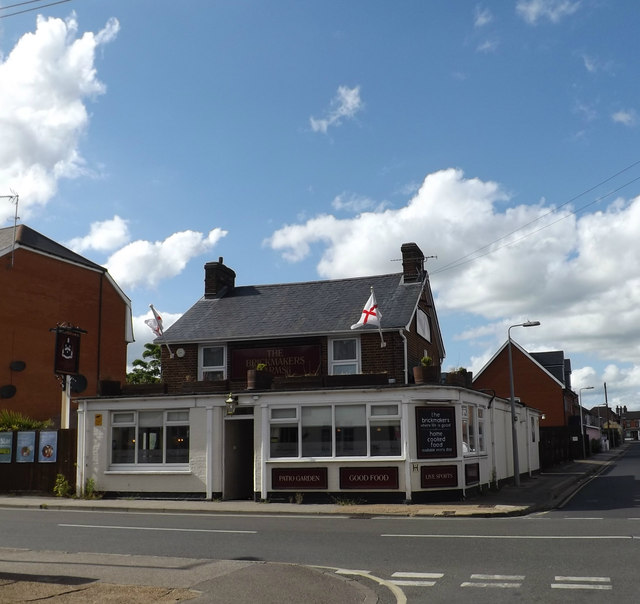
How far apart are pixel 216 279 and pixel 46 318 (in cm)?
897

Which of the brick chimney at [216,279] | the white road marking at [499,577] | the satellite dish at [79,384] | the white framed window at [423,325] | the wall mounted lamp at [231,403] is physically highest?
the brick chimney at [216,279]

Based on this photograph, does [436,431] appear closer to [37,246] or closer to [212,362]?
[212,362]

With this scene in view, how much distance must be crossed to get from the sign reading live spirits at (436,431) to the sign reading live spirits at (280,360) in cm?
793

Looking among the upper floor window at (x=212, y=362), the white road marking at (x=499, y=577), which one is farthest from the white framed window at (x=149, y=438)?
the white road marking at (x=499, y=577)

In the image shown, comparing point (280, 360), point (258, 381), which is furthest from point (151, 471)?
point (280, 360)

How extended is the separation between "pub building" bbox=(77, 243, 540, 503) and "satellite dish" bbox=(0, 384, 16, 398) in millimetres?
10236

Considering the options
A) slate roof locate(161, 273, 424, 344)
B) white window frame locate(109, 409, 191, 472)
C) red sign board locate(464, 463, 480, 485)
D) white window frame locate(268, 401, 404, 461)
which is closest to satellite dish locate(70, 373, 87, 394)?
slate roof locate(161, 273, 424, 344)

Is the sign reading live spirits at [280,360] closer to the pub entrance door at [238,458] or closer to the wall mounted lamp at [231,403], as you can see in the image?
the pub entrance door at [238,458]

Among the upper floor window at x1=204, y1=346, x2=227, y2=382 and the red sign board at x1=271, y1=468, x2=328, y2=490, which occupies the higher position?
the upper floor window at x1=204, y1=346, x2=227, y2=382

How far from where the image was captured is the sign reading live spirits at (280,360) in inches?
1114

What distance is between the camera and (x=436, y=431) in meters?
20.9

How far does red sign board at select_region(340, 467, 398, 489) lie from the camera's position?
2055 cm

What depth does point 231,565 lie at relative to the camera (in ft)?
33.8

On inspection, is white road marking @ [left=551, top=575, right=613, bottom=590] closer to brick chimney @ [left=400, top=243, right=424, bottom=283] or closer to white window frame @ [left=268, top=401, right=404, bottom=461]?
white window frame @ [left=268, top=401, right=404, bottom=461]
